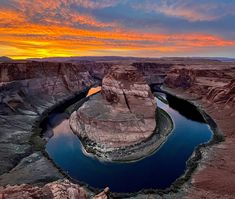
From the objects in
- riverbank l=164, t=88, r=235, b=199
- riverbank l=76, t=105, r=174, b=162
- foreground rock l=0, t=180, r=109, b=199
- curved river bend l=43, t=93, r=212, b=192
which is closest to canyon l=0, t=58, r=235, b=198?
riverbank l=164, t=88, r=235, b=199

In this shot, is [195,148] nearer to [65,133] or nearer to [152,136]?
[152,136]

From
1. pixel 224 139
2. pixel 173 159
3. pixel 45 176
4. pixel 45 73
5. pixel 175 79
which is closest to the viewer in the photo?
pixel 45 176

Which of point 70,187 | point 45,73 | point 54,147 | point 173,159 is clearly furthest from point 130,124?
point 45,73

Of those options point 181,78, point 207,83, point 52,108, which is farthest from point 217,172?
point 181,78

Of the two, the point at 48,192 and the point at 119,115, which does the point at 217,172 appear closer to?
the point at 119,115

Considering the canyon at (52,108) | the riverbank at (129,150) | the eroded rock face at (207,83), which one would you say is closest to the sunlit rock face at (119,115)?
the riverbank at (129,150)
